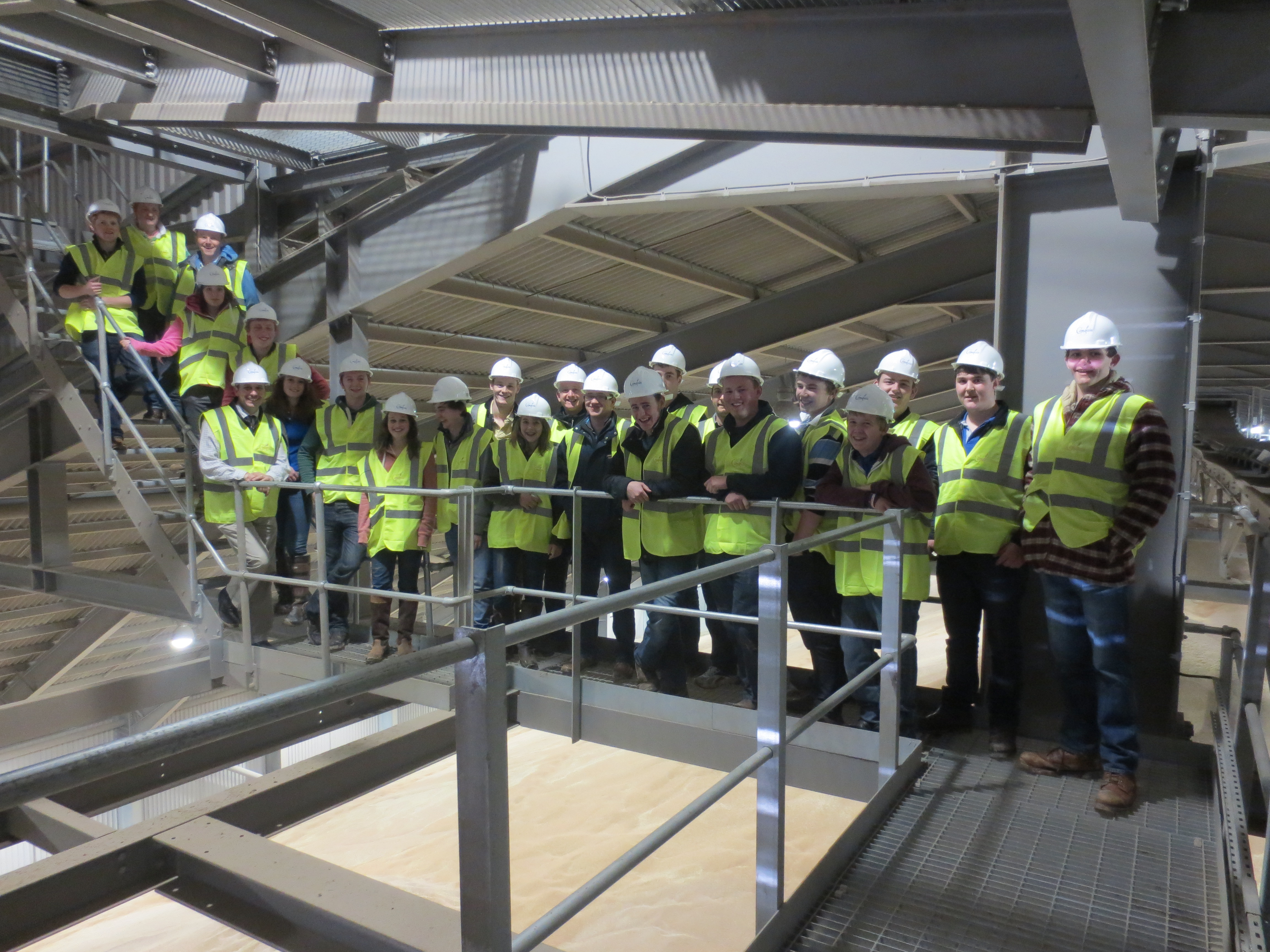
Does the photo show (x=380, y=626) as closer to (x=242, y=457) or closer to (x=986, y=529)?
(x=242, y=457)

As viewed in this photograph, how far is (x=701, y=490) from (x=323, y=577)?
2.39 meters

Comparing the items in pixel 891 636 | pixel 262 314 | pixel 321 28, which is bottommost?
pixel 891 636

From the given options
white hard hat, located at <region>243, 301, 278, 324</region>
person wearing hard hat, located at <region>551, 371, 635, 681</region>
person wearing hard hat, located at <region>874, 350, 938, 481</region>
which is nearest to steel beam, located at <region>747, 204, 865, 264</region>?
person wearing hard hat, located at <region>551, 371, 635, 681</region>

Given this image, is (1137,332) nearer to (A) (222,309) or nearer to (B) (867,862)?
(B) (867,862)

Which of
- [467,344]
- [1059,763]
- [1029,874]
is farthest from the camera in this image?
[467,344]

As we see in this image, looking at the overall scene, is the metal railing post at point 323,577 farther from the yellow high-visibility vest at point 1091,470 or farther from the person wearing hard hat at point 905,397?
the yellow high-visibility vest at point 1091,470

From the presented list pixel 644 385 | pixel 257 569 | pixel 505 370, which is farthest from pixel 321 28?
pixel 257 569

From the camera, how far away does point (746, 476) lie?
4.45 meters

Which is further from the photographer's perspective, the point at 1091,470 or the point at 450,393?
the point at 450,393

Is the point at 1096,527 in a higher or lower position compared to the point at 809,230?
lower

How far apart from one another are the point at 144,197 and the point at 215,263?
0.69 meters

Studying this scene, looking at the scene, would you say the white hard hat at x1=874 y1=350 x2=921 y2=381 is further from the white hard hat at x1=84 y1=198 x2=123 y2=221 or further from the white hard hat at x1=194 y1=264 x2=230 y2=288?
the white hard hat at x1=84 y1=198 x2=123 y2=221

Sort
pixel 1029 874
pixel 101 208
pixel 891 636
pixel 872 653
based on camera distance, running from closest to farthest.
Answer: pixel 1029 874, pixel 891 636, pixel 872 653, pixel 101 208

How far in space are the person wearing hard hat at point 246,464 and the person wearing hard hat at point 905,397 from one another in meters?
3.78
